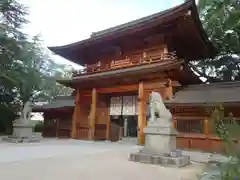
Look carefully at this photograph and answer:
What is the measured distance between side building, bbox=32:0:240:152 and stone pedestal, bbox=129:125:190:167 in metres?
4.49

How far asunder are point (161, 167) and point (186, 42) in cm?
1067

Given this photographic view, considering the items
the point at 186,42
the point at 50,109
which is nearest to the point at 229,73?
the point at 186,42

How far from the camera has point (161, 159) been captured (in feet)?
23.0

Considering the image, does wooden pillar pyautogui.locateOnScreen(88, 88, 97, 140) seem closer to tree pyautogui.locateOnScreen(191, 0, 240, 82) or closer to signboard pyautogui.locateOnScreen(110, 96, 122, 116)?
signboard pyautogui.locateOnScreen(110, 96, 122, 116)

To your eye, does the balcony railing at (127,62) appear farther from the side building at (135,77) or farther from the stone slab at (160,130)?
the stone slab at (160,130)

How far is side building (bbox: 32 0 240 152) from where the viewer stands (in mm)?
12156

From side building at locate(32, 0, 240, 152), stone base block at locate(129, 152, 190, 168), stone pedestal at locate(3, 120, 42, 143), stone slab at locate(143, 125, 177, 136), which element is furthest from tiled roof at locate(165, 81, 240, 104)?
stone pedestal at locate(3, 120, 42, 143)

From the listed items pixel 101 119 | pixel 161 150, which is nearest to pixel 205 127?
pixel 161 150

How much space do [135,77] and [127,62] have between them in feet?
7.44

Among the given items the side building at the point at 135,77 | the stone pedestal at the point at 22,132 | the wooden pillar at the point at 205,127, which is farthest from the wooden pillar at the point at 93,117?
the wooden pillar at the point at 205,127

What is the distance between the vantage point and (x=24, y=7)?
66.9 feet

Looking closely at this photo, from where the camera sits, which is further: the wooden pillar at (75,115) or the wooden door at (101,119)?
the wooden pillar at (75,115)

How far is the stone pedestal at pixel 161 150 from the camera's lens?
6934 mm

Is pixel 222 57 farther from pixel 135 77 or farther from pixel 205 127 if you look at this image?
pixel 205 127
